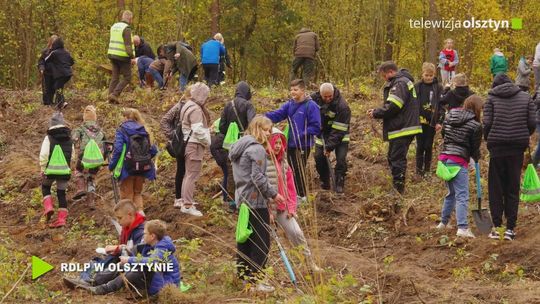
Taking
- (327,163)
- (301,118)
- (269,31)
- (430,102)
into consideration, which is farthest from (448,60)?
(269,31)

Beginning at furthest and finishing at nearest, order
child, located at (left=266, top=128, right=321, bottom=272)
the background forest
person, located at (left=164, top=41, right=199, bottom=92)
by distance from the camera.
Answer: the background forest → person, located at (left=164, top=41, right=199, bottom=92) → child, located at (left=266, top=128, right=321, bottom=272)

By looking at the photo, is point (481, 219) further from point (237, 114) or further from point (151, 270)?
point (151, 270)

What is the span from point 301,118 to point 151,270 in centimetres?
434

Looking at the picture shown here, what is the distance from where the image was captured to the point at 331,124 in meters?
12.4

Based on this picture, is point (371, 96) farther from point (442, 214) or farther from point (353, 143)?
point (442, 214)

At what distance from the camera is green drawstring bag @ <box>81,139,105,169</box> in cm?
1176

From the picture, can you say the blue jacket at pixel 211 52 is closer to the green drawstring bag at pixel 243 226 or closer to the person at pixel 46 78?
the person at pixel 46 78

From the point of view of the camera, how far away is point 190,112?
11.3m

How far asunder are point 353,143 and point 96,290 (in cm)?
832

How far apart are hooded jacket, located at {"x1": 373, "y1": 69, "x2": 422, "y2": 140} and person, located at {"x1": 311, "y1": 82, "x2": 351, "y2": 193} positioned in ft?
Answer: 2.70

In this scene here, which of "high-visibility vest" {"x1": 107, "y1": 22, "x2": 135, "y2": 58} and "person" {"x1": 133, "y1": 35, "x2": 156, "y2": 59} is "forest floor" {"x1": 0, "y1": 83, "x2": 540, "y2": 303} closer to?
"high-visibility vest" {"x1": 107, "y1": 22, "x2": 135, "y2": 58}

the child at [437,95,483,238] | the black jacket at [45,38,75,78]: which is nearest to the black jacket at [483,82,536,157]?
the child at [437,95,483,238]

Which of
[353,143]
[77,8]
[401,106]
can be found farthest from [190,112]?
[77,8]

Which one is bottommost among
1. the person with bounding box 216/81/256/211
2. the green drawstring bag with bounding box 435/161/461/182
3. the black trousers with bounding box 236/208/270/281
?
the black trousers with bounding box 236/208/270/281
